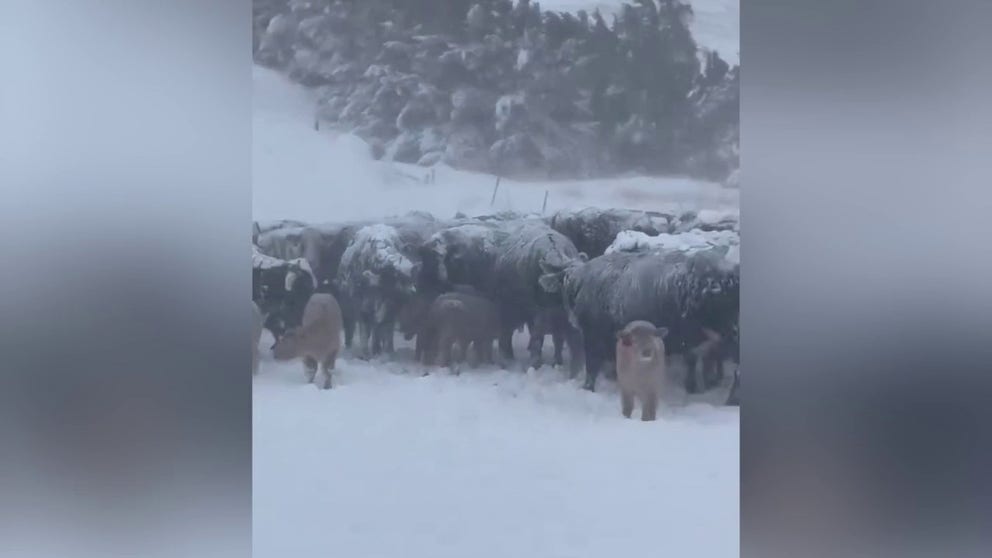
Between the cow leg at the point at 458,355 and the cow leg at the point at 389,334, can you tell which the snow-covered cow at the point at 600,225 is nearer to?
the cow leg at the point at 458,355

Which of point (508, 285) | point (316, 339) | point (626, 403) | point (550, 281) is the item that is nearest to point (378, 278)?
point (316, 339)

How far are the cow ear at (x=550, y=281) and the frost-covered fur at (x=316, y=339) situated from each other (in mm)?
528

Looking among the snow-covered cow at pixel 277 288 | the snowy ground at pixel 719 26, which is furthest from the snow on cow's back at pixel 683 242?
the snow-covered cow at pixel 277 288

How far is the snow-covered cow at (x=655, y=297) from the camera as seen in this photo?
2.19 m

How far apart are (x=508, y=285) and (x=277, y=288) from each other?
594mm

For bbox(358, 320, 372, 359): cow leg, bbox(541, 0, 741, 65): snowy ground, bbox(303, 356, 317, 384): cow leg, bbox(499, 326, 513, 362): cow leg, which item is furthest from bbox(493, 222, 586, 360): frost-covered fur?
bbox(541, 0, 741, 65): snowy ground

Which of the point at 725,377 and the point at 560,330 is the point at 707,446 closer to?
the point at 725,377

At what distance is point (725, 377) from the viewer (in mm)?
2193

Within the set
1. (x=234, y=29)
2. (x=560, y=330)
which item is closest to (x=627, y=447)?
(x=560, y=330)

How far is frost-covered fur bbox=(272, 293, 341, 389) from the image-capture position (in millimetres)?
2242

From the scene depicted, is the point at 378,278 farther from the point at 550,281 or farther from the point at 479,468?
the point at 479,468

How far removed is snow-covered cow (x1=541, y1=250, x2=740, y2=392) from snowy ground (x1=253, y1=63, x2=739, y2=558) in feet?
0.38

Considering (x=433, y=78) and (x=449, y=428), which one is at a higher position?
(x=433, y=78)

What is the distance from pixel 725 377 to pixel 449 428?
0.71 metres
